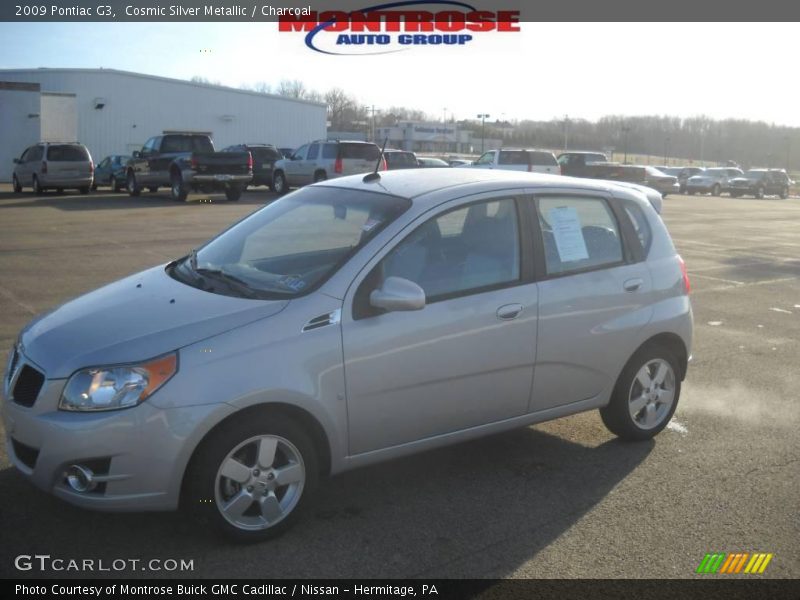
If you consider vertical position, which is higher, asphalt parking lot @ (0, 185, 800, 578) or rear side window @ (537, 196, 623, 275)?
rear side window @ (537, 196, 623, 275)

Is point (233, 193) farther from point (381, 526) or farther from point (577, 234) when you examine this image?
point (381, 526)

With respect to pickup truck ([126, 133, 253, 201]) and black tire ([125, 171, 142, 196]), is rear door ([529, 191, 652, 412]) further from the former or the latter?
black tire ([125, 171, 142, 196])

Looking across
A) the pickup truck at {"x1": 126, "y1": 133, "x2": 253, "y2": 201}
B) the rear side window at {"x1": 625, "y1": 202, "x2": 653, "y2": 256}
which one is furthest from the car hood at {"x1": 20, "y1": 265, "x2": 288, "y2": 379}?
the pickup truck at {"x1": 126, "y1": 133, "x2": 253, "y2": 201}

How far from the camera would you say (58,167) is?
94.9ft

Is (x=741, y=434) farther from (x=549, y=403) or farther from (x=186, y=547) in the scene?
(x=186, y=547)

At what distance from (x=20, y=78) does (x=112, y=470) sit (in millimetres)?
43457

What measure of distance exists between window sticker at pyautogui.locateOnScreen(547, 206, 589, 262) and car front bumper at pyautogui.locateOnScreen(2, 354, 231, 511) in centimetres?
238

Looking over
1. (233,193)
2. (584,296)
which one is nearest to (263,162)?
A: (233,193)

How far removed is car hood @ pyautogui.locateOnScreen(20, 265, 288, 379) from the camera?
3.96 m

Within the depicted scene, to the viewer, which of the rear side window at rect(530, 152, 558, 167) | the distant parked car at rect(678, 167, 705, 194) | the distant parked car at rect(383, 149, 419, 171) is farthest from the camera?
the distant parked car at rect(678, 167, 705, 194)

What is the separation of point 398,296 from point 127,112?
41.9 m

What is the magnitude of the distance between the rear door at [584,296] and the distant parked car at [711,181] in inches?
1848

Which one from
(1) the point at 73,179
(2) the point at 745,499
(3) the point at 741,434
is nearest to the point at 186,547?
(2) the point at 745,499

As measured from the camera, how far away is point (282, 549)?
4.10m
